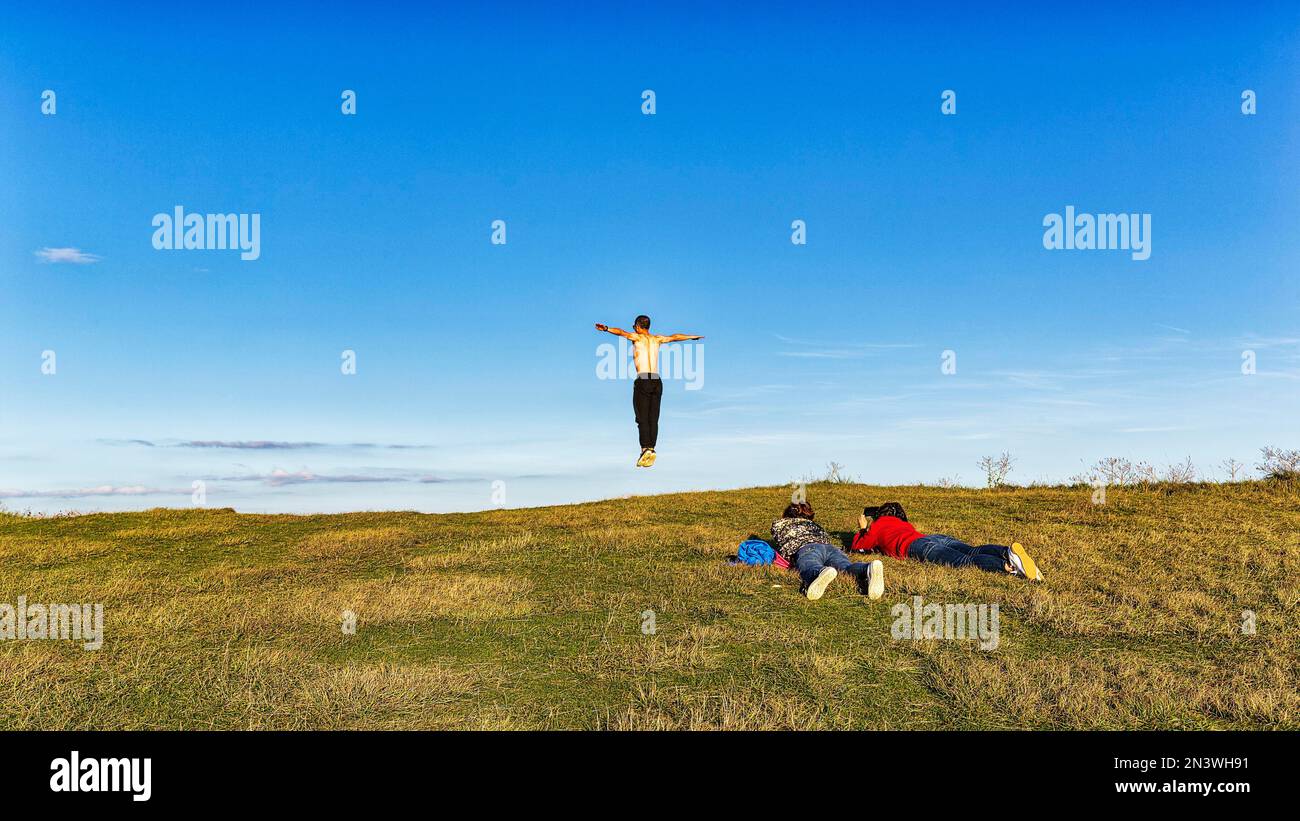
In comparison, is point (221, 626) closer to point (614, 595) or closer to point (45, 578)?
point (614, 595)

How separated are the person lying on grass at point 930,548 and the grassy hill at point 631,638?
0.53m

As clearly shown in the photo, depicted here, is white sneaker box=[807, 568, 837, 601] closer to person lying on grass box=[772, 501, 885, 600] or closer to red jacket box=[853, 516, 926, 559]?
person lying on grass box=[772, 501, 885, 600]

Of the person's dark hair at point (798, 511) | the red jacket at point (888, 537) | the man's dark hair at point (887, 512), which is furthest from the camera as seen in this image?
the man's dark hair at point (887, 512)

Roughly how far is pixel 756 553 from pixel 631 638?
497 cm

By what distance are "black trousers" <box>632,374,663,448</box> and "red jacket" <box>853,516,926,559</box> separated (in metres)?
4.53

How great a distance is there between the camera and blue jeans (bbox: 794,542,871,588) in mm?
11547

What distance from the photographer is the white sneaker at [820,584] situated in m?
10.8

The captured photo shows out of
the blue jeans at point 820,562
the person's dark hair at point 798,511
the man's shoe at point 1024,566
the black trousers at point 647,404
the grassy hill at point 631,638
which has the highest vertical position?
the black trousers at point 647,404

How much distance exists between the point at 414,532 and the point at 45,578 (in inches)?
283

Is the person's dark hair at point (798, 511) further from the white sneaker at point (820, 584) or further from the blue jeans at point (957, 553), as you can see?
the white sneaker at point (820, 584)

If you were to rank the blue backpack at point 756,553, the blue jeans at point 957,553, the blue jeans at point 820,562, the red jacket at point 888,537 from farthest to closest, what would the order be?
the red jacket at point 888,537, the blue backpack at point 756,553, the blue jeans at point 957,553, the blue jeans at point 820,562

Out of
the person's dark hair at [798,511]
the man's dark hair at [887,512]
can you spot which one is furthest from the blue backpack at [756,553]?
the man's dark hair at [887,512]
